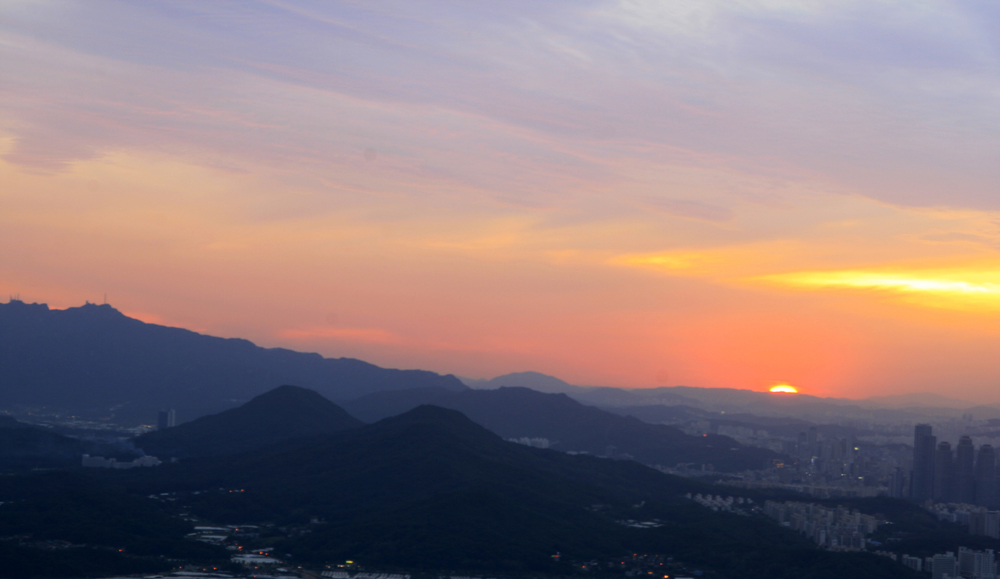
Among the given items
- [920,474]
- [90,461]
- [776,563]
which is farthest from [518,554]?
[920,474]

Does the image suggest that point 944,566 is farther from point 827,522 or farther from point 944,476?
point 944,476

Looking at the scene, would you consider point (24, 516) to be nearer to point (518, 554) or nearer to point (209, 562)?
point (209, 562)

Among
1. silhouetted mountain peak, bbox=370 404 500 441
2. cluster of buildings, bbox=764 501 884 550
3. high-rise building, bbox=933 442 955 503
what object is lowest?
cluster of buildings, bbox=764 501 884 550

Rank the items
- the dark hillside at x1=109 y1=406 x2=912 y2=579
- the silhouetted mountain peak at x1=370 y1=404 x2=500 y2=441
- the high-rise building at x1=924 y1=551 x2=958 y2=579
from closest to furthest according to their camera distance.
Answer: the high-rise building at x1=924 y1=551 x2=958 y2=579, the dark hillside at x1=109 y1=406 x2=912 y2=579, the silhouetted mountain peak at x1=370 y1=404 x2=500 y2=441

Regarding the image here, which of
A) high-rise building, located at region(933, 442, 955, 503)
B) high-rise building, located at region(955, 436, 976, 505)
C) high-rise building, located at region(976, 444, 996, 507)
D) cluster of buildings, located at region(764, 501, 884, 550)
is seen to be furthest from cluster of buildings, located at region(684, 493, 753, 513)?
high-rise building, located at region(976, 444, 996, 507)

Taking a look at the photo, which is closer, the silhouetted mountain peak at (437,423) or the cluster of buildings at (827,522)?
the cluster of buildings at (827,522)

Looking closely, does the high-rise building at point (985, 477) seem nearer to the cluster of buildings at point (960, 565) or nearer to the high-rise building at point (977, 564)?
the cluster of buildings at point (960, 565)

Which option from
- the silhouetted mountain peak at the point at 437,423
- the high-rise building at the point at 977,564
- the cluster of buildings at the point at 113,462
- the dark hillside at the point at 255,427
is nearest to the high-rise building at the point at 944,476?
the silhouetted mountain peak at the point at 437,423

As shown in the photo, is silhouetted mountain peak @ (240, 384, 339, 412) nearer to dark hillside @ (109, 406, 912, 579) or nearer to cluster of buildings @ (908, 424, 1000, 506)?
dark hillside @ (109, 406, 912, 579)
